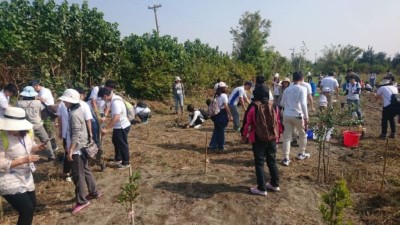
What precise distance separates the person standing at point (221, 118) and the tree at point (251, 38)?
30.5m

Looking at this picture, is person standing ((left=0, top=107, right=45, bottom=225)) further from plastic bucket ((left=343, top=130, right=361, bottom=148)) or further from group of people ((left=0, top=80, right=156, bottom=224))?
plastic bucket ((left=343, top=130, right=361, bottom=148))

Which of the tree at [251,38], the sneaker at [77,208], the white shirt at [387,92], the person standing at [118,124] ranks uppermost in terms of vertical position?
the tree at [251,38]

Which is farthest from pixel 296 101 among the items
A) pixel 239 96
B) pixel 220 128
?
pixel 239 96

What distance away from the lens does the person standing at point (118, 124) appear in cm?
607

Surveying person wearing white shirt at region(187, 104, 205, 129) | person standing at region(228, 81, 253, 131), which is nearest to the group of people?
person standing at region(228, 81, 253, 131)

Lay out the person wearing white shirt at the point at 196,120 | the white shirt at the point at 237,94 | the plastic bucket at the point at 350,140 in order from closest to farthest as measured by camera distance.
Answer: the plastic bucket at the point at 350,140, the white shirt at the point at 237,94, the person wearing white shirt at the point at 196,120

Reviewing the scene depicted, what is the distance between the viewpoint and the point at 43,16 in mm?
14695

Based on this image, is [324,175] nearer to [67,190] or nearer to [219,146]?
[219,146]

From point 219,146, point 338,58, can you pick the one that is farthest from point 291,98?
point 338,58

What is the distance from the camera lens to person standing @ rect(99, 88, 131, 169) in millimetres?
6074

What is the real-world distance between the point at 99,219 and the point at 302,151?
4.50 m

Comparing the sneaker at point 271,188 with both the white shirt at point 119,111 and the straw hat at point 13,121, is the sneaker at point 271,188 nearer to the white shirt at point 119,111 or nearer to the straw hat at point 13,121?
the white shirt at point 119,111

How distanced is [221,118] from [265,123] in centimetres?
284

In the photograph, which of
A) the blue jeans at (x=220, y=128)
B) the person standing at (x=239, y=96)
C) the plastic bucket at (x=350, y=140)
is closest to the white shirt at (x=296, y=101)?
the blue jeans at (x=220, y=128)
